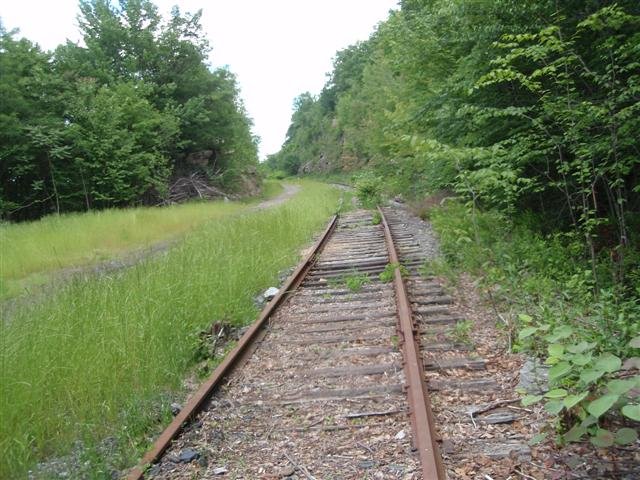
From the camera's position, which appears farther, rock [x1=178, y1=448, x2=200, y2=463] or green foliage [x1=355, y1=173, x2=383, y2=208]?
green foliage [x1=355, y1=173, x2=383, y2=208]

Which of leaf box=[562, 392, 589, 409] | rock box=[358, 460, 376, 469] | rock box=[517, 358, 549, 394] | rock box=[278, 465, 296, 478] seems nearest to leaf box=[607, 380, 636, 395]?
leaf box=[562, 392, 589, 409]

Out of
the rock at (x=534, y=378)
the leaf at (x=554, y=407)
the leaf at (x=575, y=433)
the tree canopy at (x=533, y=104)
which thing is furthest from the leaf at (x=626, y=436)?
the tree canopy at (x=533, y=104)

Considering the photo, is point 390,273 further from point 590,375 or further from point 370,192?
point 370,192

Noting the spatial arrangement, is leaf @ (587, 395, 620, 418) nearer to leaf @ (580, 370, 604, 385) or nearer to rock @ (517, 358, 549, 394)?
leaf @ (580, 370, 604, 385)

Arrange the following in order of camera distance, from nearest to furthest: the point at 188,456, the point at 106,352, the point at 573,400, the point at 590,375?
the point at 573,400 → the point at 590,375 → the point at 188,456 → the point at 106,352

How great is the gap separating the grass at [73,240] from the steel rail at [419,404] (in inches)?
245

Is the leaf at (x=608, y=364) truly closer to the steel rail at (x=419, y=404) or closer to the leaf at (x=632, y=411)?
the leaf at (x=632, y=411)

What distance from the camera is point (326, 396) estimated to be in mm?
3918

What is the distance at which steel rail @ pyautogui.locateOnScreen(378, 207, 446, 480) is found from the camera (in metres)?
2.73

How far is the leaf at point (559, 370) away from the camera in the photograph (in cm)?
274

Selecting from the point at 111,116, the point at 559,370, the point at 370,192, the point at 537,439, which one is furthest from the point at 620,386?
the point at 111,116

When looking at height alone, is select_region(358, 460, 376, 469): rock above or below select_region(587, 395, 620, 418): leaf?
below

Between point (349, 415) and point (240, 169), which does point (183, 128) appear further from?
point (349, 415)

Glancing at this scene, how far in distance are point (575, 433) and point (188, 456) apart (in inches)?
88.4
